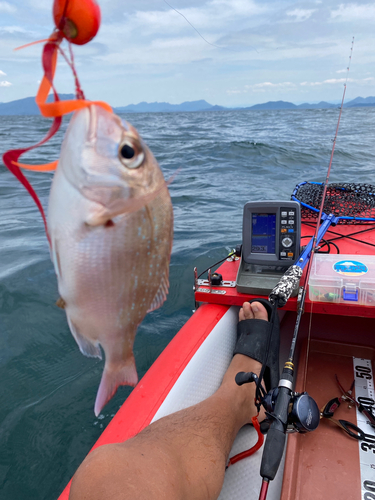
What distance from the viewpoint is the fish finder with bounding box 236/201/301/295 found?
7.22ft

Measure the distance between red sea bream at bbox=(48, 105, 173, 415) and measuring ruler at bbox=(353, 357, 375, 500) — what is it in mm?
1808

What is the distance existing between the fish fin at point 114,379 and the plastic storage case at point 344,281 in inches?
71.8

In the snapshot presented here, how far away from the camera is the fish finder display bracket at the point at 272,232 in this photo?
2193mm

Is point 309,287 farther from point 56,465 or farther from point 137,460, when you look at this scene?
point 56,465

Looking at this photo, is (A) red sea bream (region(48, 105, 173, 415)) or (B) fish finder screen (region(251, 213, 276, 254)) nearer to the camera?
(A) red sea bream (region(48, 105, 173, 415))

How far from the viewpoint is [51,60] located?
1.24ft

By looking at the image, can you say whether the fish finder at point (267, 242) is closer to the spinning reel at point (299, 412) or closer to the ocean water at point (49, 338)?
the ocean water at point (49, 338)

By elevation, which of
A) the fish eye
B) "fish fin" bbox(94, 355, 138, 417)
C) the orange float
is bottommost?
"fish fin" bbox(94, 355, 138, 417)

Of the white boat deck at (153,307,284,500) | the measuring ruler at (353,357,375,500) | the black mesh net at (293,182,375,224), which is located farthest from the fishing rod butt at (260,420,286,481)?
the black mesh net at (293,182,375,224)

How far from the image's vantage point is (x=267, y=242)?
2309 mm

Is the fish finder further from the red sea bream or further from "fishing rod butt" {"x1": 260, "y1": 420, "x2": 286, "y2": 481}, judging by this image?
the red sea bream

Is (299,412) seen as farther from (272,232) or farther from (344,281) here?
(272,232)

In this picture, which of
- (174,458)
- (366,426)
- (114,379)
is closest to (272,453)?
(174,458)

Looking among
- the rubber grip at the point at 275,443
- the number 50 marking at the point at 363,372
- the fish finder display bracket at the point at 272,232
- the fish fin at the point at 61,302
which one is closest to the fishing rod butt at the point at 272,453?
the rubber grip at the point at 275,443
